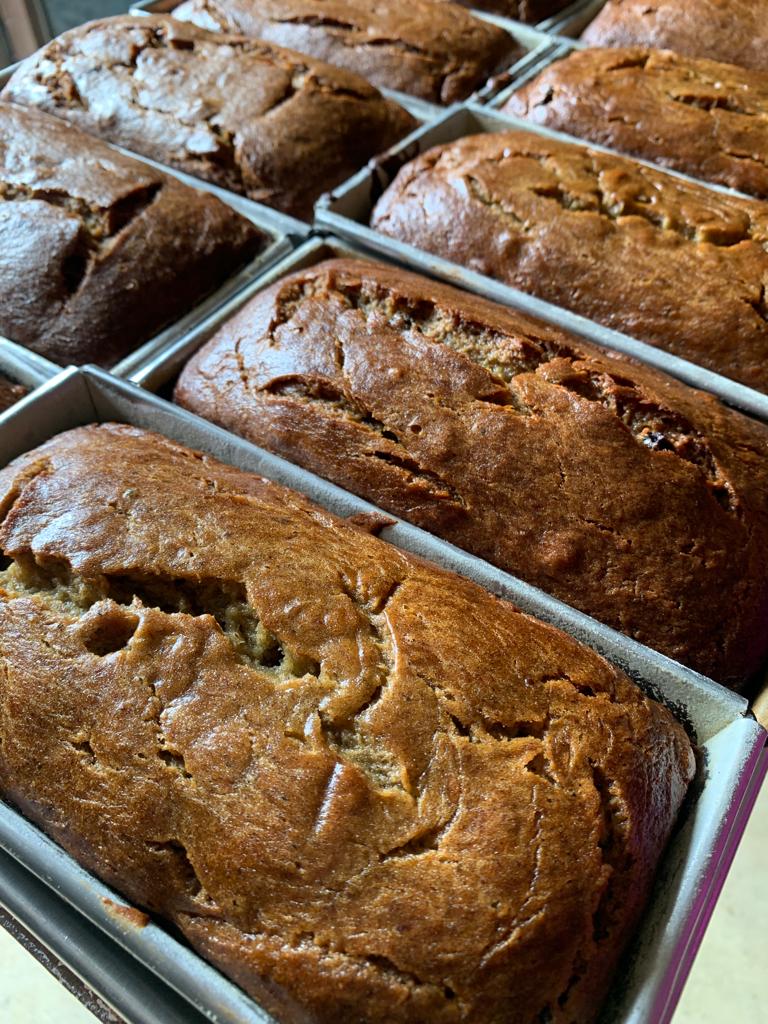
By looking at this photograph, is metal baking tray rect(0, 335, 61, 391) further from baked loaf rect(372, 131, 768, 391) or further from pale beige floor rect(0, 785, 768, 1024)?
pale beige floor rect(0, 785, 768, 1024)

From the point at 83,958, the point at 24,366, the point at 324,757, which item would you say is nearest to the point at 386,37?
the point at 24,366

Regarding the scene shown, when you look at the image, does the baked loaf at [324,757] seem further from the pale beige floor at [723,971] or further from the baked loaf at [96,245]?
the pale beige floor at [723,971]

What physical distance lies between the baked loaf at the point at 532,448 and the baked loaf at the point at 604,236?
17cm

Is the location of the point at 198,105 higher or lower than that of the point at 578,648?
higher

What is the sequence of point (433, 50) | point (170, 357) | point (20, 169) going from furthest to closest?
point (433, 50)
point (20, 169)
point (170, 357)

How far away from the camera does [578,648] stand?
49.3 inches

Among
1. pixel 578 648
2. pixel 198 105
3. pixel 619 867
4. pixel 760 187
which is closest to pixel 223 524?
pixel 578 648

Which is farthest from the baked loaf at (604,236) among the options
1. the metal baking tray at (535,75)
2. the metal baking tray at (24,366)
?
the metal baking tray at (24,366)

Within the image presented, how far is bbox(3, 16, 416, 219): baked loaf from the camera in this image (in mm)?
2158

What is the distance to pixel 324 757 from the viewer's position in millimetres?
1059

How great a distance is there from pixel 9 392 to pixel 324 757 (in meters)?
1.06

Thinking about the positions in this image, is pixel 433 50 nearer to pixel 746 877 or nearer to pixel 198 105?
pixel 198 105

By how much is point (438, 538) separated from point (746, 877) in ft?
5.25

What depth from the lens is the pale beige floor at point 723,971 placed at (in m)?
1.99
